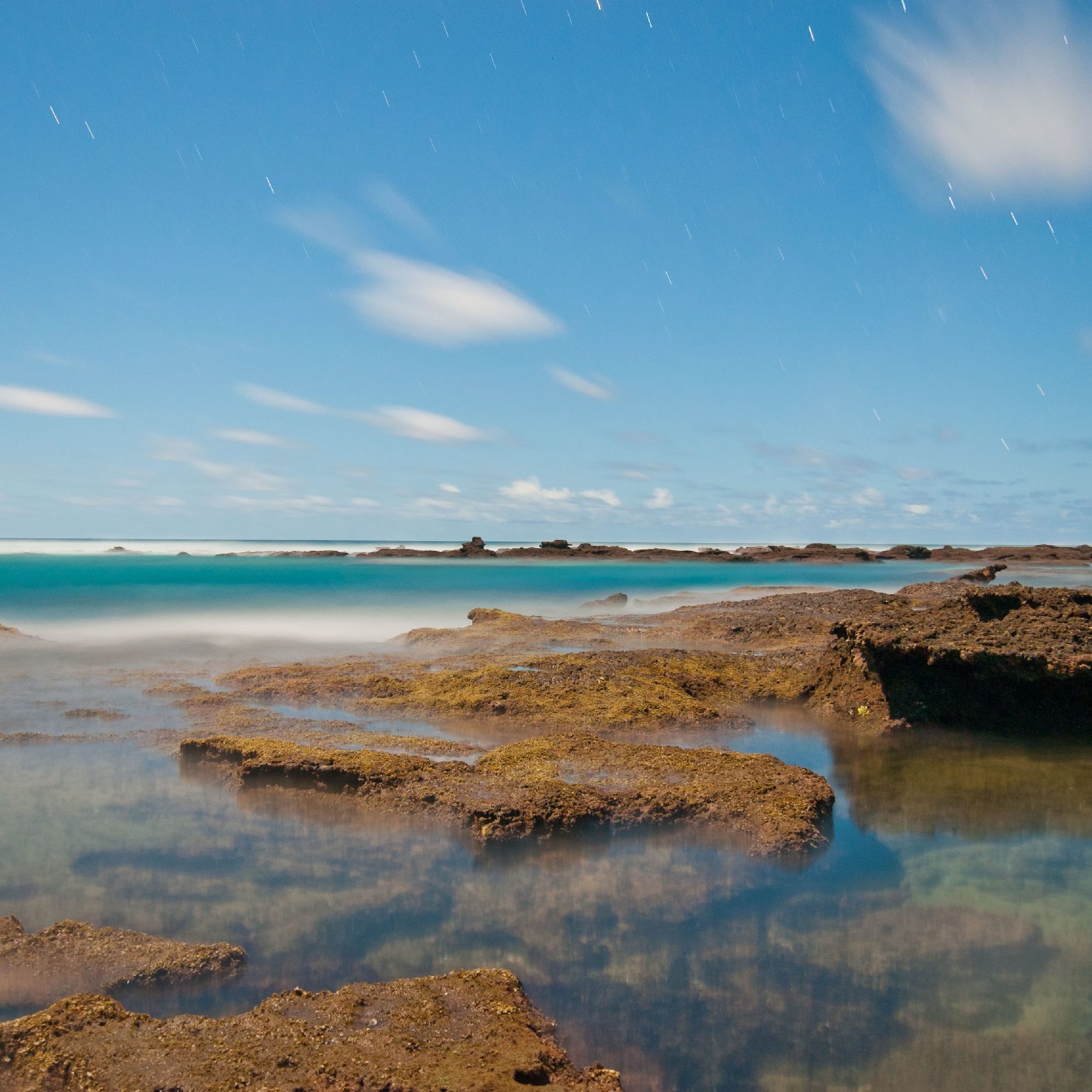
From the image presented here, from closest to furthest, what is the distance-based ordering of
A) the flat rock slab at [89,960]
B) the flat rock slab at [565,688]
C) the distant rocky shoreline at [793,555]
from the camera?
the flat rock slab at [89,960] → the flat rock slab at [565,688] → the distant rocky shoreline at [793,555]

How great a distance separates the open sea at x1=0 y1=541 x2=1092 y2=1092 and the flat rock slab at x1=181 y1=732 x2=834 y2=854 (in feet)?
0.89

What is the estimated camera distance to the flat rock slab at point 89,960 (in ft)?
15.0

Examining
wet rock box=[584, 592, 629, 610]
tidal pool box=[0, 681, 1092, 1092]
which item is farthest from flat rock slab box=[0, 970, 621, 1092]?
wet rock box=[584, 592, 629, 610]

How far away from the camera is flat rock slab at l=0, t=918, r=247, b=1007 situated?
4.57 metres

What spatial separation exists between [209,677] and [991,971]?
15.3 metres

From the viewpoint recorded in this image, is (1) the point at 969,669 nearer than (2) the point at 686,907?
No

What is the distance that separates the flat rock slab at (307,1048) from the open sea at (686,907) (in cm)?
53

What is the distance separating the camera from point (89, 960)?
4801mm

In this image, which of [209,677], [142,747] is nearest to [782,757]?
[142,747]

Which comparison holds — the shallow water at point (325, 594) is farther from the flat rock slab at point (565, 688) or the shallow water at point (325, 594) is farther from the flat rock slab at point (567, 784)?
the flat rock slab at point (567, 784)

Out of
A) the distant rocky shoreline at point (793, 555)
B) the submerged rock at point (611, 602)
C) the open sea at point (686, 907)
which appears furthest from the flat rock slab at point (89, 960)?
the distant rocky shoreline at point (793, 555)

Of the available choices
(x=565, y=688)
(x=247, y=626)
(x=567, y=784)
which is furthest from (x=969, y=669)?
(x=247, y=626)

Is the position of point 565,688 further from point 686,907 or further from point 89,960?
point 89,960

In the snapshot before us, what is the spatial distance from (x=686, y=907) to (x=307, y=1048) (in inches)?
115
